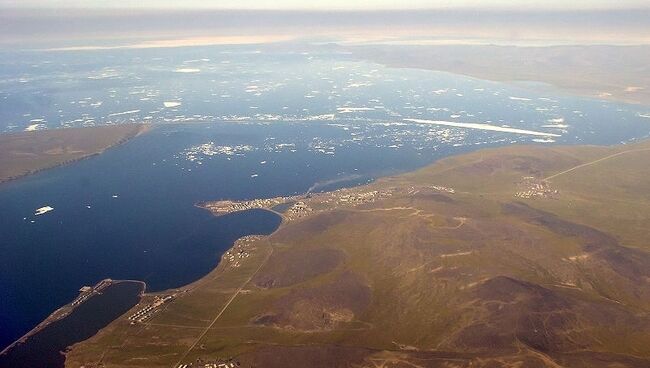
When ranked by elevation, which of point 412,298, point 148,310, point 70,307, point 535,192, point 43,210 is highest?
point 43,210

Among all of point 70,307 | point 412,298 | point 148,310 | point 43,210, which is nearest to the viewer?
point 148,310


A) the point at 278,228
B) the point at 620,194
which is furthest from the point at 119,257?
the point at 620,194

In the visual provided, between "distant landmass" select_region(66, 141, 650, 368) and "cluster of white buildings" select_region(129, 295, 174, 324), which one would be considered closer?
"distant landmass" select_region(66, 141, 650, 368)

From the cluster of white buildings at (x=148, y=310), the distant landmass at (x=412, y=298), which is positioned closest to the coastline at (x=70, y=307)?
the cluster of white buildings at (x=148, y=310)

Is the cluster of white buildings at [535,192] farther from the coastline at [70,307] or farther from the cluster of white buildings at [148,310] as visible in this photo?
the coastline at [70,307]

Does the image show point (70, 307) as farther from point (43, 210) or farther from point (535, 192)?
point (535, 192)

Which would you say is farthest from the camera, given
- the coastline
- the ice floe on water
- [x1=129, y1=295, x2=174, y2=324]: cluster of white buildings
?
the ice floe on water

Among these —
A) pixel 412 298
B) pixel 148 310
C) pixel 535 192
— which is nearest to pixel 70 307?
pixel 148 310

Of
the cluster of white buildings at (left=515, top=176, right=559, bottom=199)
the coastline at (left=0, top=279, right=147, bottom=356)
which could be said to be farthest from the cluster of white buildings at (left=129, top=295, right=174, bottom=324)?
the cluster of white buildings at (left=515, top=176, right=559, bottom=199)

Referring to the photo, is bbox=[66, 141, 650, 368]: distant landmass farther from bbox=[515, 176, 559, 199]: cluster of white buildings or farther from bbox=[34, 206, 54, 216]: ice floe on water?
bbox=[34, 206, 54, 216]: ice floe on water
